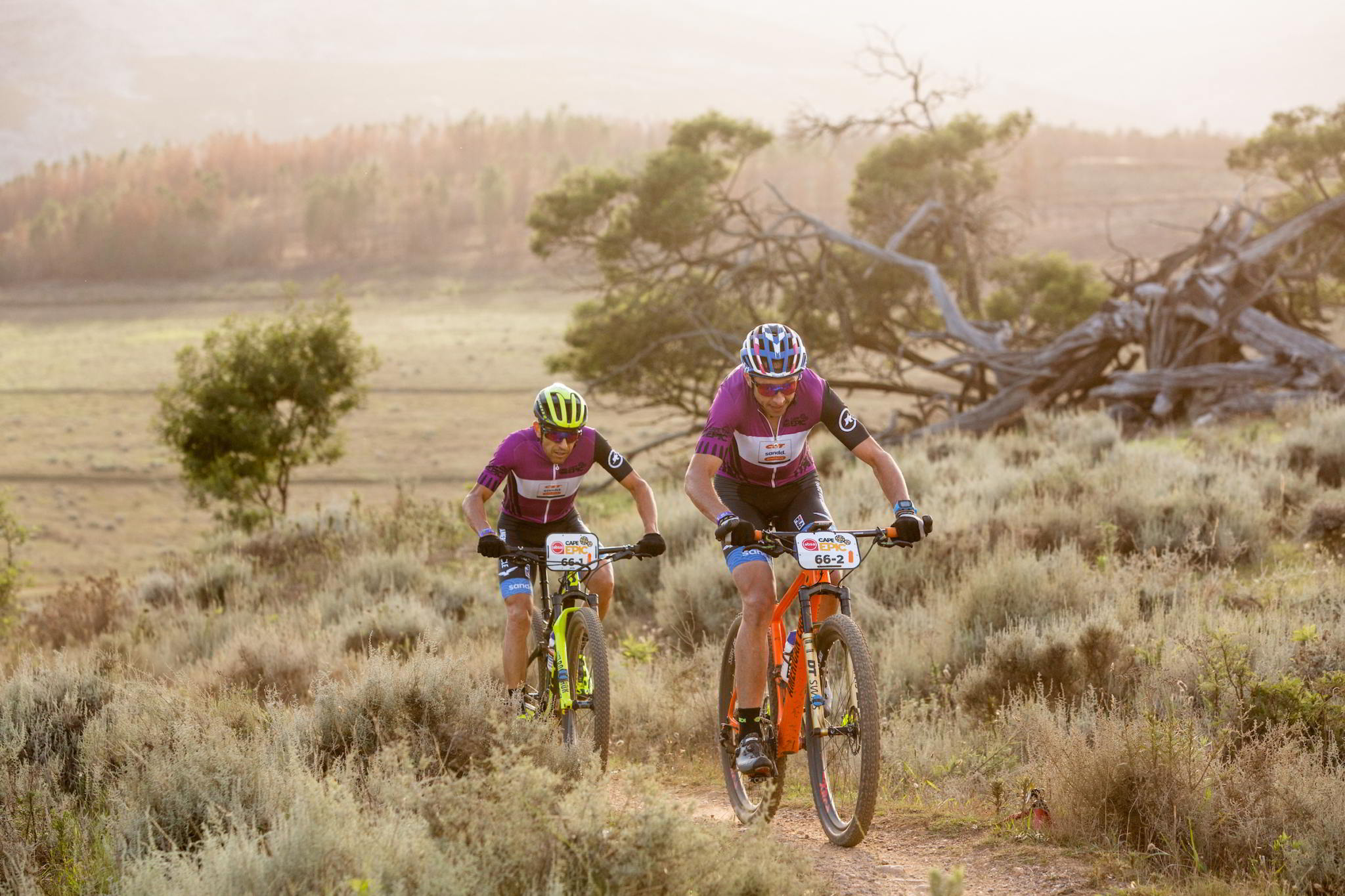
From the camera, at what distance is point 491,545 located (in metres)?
6.73

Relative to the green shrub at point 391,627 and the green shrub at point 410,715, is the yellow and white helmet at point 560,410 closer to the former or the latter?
the green shrub at point 410,715

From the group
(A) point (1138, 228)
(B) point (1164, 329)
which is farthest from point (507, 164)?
(B) point (1164, 329)

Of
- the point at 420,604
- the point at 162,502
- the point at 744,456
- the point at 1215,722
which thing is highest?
the point at 744,456

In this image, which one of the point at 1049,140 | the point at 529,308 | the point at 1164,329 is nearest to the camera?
the point at 1164,329

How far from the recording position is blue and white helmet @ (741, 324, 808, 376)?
6.09 metres

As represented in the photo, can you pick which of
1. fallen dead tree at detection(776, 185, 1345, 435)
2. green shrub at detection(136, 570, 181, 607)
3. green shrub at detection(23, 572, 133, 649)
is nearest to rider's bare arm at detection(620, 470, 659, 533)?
green shrub at detection(23, 572, 133, 649)

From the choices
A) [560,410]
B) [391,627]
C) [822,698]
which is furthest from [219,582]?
[822,698]

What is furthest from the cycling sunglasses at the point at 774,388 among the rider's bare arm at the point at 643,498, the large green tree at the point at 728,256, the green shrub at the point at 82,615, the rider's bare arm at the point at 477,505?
the large green tree at the point at 728,256

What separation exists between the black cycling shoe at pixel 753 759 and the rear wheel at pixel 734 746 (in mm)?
46

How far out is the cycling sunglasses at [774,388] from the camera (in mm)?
6176

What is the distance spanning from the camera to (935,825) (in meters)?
6.05

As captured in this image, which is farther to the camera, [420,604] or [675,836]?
[420,604]

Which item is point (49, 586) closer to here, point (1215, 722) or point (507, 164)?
point (1215, 722)

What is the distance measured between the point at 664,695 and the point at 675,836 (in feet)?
11.7
